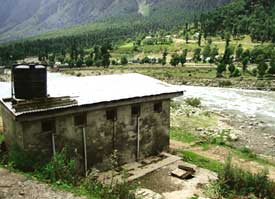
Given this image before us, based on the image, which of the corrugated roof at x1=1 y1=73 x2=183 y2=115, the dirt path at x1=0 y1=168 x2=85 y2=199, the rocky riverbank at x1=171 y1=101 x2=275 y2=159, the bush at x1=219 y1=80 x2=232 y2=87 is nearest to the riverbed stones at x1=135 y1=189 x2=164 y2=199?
the dirt path at x1=0 y1=168 x2=85 y2=199

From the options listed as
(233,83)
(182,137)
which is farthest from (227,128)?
(233,83)

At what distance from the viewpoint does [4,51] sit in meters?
107

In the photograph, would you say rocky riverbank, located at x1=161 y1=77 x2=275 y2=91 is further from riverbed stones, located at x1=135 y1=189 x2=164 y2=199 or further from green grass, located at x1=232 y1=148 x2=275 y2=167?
riverbed stones, located at x1=135 y1=189 x2=164 y2=199

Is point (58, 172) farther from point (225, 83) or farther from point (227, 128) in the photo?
point (225, 83)

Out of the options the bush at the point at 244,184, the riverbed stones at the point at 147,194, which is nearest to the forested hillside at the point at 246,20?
the bush at the point at 244,184

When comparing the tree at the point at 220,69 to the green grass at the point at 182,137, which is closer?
the green grass at the point at 182,137

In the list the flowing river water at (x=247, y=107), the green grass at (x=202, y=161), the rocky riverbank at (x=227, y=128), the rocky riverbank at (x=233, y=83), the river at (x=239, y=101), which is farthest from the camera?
the rocky riverbank at (x=233, y=83)

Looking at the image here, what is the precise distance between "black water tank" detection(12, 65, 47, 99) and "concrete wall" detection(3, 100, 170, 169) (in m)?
1.21

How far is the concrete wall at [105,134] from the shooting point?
16.2 m

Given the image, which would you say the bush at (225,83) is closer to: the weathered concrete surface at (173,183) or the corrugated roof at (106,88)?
the corrugated roof at (106,88)

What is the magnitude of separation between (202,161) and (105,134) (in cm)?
592

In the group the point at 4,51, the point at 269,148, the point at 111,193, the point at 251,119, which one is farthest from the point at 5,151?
the point at 4,51

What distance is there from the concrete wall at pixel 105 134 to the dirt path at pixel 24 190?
2.62 meters

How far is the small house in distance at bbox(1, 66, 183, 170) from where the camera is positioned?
1597 cm
